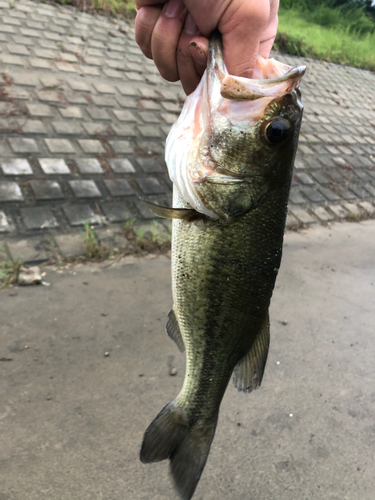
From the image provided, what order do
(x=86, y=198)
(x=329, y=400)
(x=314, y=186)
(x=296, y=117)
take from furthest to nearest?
(x=314, y=186), (x=86, y=198), (x=329, y=400), (x=296, y=117)

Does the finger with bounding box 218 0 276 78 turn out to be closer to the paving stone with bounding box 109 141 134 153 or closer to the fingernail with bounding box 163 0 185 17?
the fingernail with bounding box 163 0 185 17

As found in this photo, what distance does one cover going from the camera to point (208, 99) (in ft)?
4.58

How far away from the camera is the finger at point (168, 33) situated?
142 centimetres

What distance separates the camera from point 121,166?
197 inches

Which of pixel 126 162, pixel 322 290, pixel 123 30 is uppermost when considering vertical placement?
pixel 123 30

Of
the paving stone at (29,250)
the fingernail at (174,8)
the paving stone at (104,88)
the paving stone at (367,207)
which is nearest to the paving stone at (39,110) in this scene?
the paving stone at (104,88)

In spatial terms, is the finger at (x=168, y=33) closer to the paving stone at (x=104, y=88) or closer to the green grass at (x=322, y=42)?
the paving stone at (x=104, y=88)

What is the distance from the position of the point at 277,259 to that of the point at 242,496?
1.76 m

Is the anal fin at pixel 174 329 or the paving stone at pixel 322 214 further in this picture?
the paving stone at pixel 322 214

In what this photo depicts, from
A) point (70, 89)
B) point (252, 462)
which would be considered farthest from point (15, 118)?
point (252, 462)

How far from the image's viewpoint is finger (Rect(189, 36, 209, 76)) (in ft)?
4.50

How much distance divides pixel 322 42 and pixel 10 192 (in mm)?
12276

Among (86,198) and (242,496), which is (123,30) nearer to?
(86,198)

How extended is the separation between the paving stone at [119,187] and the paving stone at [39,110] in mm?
1393
